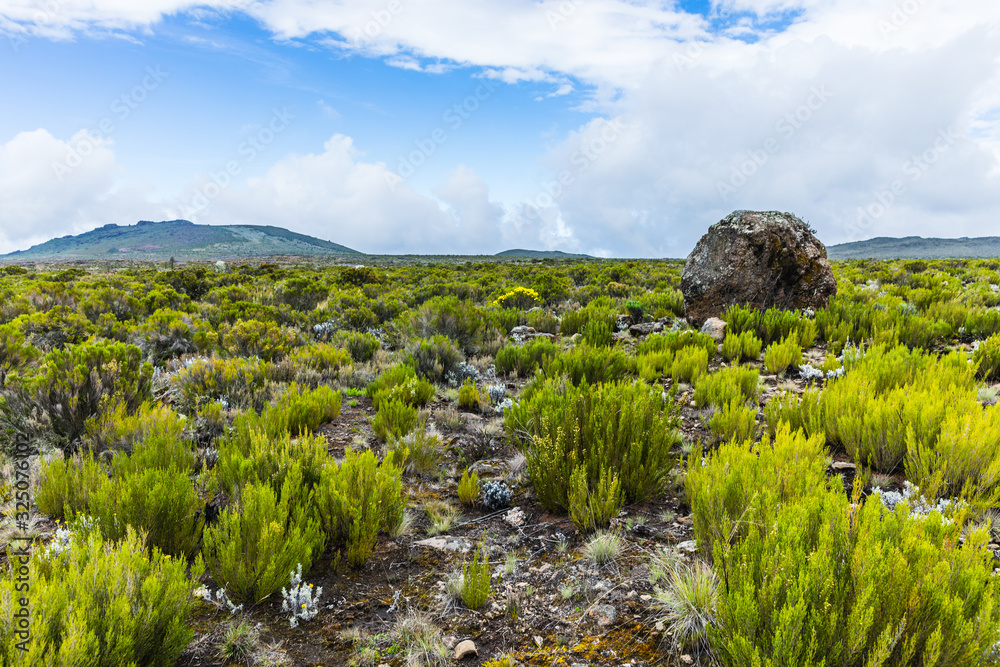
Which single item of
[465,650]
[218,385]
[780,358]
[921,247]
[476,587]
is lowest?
[465,650]

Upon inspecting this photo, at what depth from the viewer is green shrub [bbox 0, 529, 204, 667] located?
1688mm

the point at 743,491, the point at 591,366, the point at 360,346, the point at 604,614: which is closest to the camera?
the point at 604,614

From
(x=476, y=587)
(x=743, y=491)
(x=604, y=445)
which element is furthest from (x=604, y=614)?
(x=604, y=445)

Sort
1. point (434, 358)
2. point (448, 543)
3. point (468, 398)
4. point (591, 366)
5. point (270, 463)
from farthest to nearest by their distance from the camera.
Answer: point (434, 358) → point (591, 366) → point (468, 398) → point (270, 463) → point (448, 543)

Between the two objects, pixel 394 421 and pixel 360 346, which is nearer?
pixel 394 421

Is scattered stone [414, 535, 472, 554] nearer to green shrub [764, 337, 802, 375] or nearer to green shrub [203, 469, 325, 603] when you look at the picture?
green shrub [203, 469, 325, 603]

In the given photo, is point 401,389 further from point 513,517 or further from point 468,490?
point 513,517

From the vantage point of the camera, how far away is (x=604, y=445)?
3406mm

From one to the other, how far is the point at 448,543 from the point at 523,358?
4065 millimetres

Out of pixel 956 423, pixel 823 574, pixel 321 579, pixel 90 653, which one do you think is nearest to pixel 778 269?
pixel 956 423

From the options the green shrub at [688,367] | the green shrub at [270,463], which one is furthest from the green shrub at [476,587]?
the green shrub at [688,367]

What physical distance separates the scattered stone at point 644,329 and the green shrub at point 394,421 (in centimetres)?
585

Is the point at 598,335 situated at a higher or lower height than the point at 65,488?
higher

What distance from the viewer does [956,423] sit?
2.92 m
